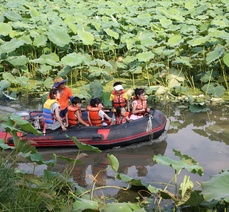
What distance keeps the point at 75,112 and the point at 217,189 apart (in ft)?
11.1

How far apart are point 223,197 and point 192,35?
7170mm

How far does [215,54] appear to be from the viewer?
30.2ft

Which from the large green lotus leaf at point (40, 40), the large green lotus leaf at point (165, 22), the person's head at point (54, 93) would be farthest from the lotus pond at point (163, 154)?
the large green lotus leaf at point (165, 22)

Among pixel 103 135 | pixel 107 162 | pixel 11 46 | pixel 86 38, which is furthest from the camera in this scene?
pixel 86 38

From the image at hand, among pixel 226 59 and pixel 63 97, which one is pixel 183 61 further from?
pixel 63 97

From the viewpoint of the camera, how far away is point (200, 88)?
9602 mm

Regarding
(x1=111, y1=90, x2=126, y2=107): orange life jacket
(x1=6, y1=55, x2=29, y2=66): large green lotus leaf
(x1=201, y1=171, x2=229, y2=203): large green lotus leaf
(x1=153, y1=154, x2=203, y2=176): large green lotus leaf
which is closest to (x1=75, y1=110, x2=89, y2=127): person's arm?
(x1=111, y1=90, x2=126, y2=107): orange life jacket

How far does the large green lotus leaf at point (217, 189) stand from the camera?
4059 mm

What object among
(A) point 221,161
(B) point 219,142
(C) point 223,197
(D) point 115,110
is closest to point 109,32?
(D) point 115,110

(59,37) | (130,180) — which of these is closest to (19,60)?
(59,37)

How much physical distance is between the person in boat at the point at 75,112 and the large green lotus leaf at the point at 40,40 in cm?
350

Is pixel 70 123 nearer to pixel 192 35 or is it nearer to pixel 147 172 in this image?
pixel 147 172

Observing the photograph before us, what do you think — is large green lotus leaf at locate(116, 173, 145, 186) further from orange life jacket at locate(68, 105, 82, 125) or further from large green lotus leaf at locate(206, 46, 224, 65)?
large green lotus leaf at locate(206, 46, 224, 65)

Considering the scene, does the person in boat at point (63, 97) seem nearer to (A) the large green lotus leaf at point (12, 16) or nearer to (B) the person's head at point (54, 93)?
(B) the person's head at point (54, 93)
